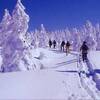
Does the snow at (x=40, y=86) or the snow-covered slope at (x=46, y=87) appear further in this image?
the snow at (x=40, y=86)

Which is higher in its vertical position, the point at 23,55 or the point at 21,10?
the point at 21,10

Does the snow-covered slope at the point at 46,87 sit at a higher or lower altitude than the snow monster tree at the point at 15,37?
lower

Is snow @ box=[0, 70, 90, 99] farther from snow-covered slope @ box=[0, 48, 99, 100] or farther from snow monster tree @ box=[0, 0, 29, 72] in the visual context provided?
snow monster tree @ box=[0, 0, 29, 72]

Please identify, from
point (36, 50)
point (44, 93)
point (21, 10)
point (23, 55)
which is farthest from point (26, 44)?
point (44, 93)

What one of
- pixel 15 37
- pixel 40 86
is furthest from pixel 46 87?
pixel 15 37

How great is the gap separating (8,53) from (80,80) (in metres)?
20.8

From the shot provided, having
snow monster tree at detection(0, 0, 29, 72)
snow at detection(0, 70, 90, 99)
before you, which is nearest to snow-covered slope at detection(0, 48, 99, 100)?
snow at detection(0, 70, 90, 99)

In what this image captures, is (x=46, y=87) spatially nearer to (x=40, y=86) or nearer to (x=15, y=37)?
(x=40, y=86)

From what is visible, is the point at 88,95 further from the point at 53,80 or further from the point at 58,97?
the point at 53,80

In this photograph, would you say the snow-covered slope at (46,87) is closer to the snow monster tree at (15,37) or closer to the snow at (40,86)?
the snow at (40,86)

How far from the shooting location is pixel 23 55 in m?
39.3

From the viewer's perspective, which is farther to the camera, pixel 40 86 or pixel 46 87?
pixel 40 86

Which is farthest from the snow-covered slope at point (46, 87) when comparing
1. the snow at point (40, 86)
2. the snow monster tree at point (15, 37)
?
the snow monster tree at point (15, 37)

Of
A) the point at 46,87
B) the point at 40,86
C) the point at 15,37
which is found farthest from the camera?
the point at 15,37
